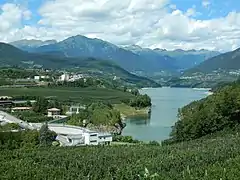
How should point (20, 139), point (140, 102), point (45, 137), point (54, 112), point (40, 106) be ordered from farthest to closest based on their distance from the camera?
point (140, 102) < point (40, 106) < point (54, 112) < point (45, 137) < point (20, 139)

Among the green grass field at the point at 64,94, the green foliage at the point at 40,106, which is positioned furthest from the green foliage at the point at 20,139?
the green grass field at the point at 64,94

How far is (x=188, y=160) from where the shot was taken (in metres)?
17.3

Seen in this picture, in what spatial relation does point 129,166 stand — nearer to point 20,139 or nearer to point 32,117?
point 20,139

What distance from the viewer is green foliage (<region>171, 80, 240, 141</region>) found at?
32.8 m

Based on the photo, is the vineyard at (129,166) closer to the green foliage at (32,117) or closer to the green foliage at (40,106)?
the green foliage at (32,117)

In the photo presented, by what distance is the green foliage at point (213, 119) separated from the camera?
32.8 meters

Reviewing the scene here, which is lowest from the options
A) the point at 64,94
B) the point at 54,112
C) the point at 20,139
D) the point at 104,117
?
the point at 54,112

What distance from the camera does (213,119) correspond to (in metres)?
32.8

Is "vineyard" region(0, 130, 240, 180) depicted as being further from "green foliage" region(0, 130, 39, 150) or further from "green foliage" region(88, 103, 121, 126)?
"green foliage" region(88, 103, 121, 126)

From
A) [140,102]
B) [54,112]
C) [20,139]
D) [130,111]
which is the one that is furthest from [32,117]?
[140,102]

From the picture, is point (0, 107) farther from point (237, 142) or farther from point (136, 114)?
point (237, 142)

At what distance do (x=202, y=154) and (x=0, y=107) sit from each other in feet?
179

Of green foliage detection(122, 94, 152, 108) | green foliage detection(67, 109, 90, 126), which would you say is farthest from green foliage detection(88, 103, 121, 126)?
green foliage detection(122, 94, 152, 108)

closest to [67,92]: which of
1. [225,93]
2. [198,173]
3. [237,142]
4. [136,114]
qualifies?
[136,114]
